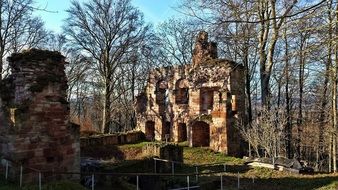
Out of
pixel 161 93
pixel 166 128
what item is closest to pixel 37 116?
pixel 166 128

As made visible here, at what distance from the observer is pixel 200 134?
25.1 metres

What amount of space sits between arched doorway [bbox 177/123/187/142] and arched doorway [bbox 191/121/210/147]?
1474 mm

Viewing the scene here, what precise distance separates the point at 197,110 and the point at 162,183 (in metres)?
11.0

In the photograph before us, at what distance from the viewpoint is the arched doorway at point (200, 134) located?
24700 mm

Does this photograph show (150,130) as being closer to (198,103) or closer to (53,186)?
(198,103)

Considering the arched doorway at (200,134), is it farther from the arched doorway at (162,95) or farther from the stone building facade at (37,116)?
the stone building facade at (37,116)

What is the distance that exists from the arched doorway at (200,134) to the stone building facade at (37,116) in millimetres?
13401

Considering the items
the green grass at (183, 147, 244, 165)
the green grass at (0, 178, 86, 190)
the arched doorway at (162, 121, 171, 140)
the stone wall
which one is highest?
the arched doorway at (162, 121, 171, 140)

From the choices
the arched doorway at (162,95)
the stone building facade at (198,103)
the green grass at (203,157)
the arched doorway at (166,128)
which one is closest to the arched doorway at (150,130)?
the stone building facade at (198,103)

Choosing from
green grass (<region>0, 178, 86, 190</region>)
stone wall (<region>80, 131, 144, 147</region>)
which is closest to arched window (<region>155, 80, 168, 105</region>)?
stone wall (<region>80, 131, 144, 147</region>)

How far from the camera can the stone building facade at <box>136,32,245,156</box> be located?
2288cm

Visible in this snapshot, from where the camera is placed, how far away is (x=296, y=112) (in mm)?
26906

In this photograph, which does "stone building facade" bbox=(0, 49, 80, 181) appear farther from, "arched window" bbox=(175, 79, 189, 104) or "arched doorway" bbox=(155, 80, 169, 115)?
"arched doorway" bbox=(155, 80, 169, 115)

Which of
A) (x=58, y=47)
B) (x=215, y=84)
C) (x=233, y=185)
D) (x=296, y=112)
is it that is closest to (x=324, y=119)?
(x=296, y=112)
